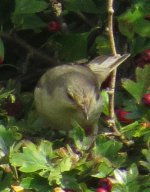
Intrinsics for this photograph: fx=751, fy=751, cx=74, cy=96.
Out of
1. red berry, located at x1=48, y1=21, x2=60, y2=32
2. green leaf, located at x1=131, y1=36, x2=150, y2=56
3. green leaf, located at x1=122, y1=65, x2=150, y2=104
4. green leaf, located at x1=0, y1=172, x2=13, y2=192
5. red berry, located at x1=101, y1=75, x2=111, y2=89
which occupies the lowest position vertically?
red berry, located at x1=101, y1=75, x2=111, y2=89

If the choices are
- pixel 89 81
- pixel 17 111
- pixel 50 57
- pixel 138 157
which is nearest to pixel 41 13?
pixel 50 57

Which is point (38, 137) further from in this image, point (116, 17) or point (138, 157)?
point (116, 17)

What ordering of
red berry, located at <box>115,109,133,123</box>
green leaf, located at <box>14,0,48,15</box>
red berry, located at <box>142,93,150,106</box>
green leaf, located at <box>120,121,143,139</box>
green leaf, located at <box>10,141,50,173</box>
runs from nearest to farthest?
green leaf, located at <box>10,141,50,173</box> < green leaf, located at <box>120,121,143,139</box> < red berry, located at <box>142,93,150,106</box> < red berry, located at <box>115,109,133,123</box> < green leaf, located at <box>14,0,48,15</box>

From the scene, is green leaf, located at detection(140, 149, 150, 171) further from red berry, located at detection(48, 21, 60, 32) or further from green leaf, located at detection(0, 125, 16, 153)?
red berry, located at detection(48, 21, 60, 32)

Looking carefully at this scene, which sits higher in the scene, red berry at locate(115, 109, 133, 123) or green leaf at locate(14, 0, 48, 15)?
green leaf at locate(14, 0, 48, 15)

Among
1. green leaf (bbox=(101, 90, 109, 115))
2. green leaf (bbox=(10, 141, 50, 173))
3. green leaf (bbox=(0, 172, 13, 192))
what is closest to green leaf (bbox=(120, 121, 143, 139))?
green leaf (bbox=(101, 90, 109, 115))

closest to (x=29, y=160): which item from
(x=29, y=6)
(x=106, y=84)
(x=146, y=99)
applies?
(x=146, y=99)

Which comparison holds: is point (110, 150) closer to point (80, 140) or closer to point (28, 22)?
point (80, 140)

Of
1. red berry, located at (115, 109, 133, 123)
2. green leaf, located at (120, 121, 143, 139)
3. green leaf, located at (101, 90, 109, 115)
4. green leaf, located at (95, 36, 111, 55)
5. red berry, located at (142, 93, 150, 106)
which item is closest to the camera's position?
green leaf, located at (120, 121, 143, 139)

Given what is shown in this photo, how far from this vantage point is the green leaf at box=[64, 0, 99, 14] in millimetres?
4379

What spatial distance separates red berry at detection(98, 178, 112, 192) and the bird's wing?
46.4 inches

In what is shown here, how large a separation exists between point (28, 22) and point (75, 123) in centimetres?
126

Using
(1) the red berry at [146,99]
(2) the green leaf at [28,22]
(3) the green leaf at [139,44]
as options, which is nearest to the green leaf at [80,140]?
(1) the red berry at [146,99]

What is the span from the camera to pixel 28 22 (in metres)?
4.45
